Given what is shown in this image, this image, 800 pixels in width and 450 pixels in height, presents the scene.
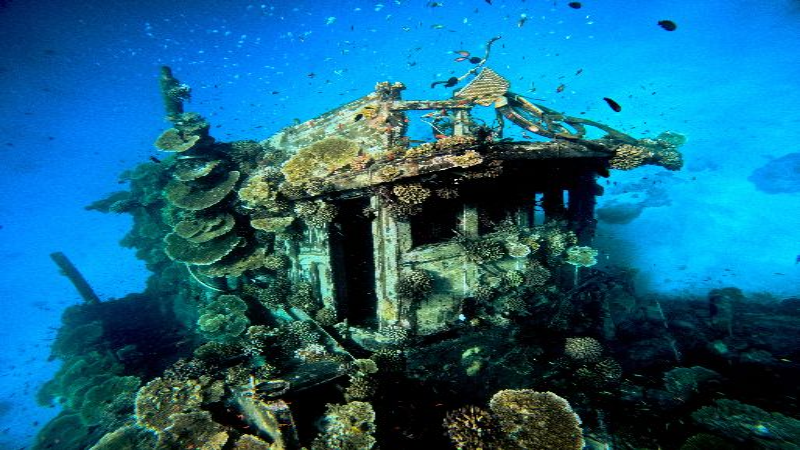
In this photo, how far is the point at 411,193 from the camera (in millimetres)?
7684

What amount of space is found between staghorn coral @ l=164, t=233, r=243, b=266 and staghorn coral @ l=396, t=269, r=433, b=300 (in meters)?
6.82

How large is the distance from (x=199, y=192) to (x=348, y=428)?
33.7ft

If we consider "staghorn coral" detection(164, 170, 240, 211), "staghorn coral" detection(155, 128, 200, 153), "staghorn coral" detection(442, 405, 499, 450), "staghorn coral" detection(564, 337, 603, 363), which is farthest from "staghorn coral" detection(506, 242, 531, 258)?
"staghorn coral" detection(155, 128, 200, 153)

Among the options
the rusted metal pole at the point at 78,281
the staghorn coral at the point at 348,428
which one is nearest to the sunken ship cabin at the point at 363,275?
the staghorn coral at the point at 348,428

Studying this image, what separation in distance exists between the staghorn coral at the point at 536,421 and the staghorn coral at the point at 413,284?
9.98ft

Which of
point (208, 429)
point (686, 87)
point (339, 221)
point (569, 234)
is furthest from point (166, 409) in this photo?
point (686, 87)

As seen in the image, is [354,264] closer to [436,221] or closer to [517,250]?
[436,221]

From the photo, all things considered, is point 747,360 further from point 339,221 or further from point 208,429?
point 208,429

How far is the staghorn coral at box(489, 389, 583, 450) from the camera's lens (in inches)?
193

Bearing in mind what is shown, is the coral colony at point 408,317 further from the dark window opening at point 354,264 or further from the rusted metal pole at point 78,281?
the rusted metal pole at point 78,281

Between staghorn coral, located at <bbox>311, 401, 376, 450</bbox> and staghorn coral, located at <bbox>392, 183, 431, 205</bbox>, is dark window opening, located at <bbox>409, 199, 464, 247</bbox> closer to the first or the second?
staghorn coral, located at <bbox>392, 183, 431, 205</bbox>

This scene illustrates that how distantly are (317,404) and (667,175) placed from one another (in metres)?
51.6

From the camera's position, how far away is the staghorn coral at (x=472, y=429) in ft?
16.9

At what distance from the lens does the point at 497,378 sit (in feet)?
25.6
